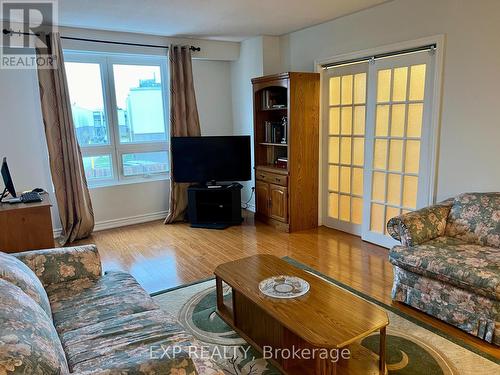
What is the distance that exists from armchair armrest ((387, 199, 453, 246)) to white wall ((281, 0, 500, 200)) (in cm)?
47

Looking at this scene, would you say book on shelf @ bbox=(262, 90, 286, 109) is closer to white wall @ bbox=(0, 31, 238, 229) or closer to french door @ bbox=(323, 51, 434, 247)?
french door @ bbox=(323, 51, 434, 247)

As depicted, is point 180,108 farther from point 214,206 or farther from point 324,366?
point 324,366

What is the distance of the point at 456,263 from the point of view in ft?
7.73

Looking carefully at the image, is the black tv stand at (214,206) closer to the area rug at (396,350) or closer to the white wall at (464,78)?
the area rug at (396,350)

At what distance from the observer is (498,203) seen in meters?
2.72

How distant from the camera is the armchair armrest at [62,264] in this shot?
221 centimetres

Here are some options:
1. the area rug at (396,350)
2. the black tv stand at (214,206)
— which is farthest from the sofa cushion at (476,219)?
the black tv stand at (214,206)

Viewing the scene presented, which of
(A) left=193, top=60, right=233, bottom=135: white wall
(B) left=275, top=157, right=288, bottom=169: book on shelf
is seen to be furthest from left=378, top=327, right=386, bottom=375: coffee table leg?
(A) left=193, top=60, right=233, bottom=135: white wall

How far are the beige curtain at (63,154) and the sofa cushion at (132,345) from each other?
2.93 m

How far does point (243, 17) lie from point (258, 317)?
3.14 m

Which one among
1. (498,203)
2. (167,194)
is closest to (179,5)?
(167,194)

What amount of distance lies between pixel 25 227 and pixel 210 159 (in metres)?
2.31

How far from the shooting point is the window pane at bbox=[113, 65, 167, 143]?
191 inches

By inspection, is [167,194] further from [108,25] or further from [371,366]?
[371,366]
